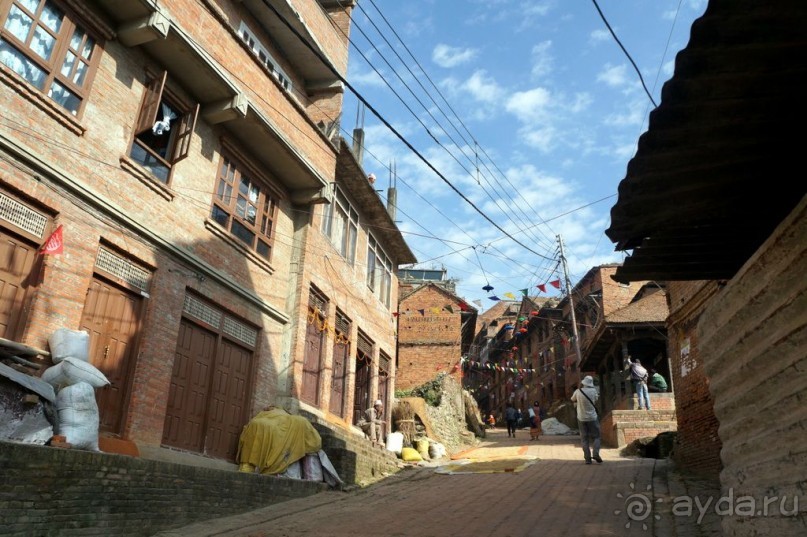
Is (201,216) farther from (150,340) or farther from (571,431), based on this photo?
(571,431)

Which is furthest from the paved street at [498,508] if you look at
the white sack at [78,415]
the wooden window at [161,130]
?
the wooden window at [161,130]

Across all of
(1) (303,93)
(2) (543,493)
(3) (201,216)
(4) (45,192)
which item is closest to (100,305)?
(4) (45,192)

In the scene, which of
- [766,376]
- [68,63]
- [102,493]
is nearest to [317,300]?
[68,63]

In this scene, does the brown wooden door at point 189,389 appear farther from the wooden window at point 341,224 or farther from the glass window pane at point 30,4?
the wooden window at point 341,224

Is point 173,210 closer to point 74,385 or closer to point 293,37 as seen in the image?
point 74,385

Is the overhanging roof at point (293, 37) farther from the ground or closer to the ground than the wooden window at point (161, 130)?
farther from the ground

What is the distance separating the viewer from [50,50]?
359 inches

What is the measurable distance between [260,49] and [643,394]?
15544 millimetres

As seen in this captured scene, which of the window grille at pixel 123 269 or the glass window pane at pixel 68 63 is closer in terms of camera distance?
the glass window pane at pixel 68 63

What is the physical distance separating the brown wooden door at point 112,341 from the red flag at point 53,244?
3.07 feet

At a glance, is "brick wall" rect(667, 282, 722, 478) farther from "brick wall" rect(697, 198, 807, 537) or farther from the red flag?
the red flag

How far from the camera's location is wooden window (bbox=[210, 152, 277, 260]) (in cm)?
1270

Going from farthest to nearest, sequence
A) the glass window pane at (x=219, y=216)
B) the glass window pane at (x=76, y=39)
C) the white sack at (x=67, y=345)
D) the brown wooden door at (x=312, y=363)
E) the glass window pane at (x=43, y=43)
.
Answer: the brown wooden door at (x=312, y=363) < the glass window pane at (x=219, y=216) < the glass window pane at (x=76, y=39) < the glass window pane at (x=43, y=43) < the white sack at (x=67, y=345)

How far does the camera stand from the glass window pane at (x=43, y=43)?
8914 mm
